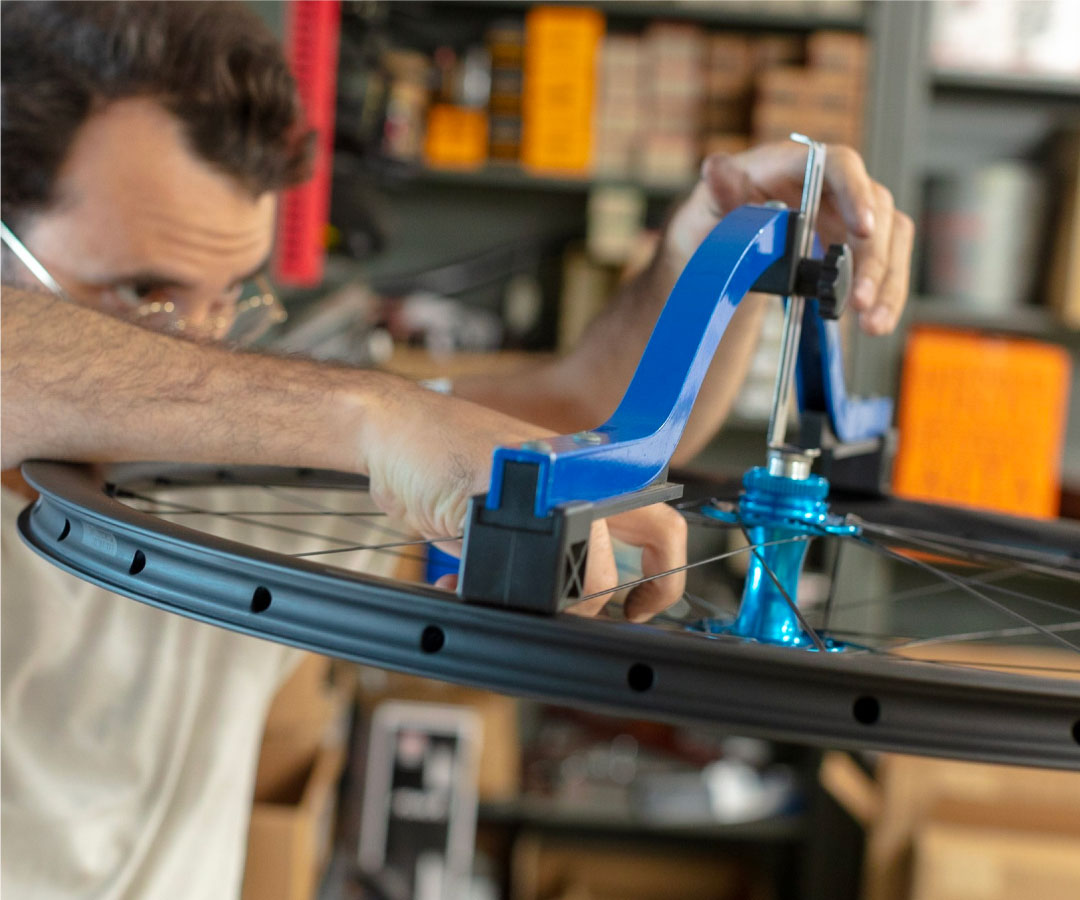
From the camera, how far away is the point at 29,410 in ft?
1.95

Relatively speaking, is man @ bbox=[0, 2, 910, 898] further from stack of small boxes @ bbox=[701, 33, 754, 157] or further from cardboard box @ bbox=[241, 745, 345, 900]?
stack of small boxes @ bbox=[701, 33, 754, 157]

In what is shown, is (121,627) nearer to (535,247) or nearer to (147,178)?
(147,178)

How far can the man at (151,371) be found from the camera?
0.59 m

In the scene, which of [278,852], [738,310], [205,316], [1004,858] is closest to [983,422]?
[1004,858]

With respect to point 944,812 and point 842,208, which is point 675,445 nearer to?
point 842,208

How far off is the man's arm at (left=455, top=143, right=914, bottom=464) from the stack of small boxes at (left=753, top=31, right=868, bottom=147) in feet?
3.93

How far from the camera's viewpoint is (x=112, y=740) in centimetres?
88

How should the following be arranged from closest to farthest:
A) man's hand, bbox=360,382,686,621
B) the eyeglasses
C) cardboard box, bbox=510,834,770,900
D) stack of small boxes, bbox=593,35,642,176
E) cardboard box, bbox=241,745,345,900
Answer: man's hand, bbox=360,382,686,621, the eyeglasses, cardboard box, bbox=241,745,345,900, stack of small boxes, bbox=593,35,642,176, cardboard box, bbox=510,834,770,900

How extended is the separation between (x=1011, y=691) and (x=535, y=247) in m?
2.43

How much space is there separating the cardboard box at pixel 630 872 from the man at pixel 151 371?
179cm

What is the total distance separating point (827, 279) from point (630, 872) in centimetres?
240

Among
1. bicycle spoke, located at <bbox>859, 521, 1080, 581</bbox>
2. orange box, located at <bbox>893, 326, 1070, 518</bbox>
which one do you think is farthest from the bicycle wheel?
orange box, located at <bbox>893, 326, 1070, 518</bbox>

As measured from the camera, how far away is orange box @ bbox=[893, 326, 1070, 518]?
229cm

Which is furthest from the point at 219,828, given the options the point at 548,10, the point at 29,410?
the point at 548,10
